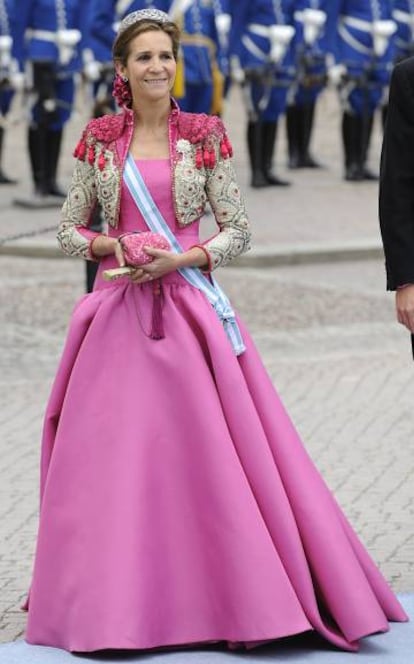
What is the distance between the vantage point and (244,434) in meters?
5.78

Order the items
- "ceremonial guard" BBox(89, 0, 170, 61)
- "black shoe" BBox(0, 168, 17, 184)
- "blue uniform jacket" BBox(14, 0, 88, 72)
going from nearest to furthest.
→ "ceremonial guard" BBox(89, 0, 170, 61) < "blue uniform jacket" BBox(14, 0, 88, 72) < "black shoe" BBox(0, 168, 17, 184)

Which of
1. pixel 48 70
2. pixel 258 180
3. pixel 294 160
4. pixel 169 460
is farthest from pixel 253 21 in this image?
pixel 169 460

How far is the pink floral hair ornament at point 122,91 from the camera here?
5.93m

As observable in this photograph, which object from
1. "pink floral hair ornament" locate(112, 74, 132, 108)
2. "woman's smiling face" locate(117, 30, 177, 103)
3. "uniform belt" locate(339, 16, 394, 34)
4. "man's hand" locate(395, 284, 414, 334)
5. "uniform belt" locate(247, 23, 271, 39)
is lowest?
"uniform belt" locate(339, 16, 394, 34)

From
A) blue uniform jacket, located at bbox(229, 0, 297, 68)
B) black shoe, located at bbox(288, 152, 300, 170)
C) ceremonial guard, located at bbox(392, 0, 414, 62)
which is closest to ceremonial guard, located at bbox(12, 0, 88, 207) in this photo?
blue uniform jacket, located at bbox(229, 0, 297, 68)

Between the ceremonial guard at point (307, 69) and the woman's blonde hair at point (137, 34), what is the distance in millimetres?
11928

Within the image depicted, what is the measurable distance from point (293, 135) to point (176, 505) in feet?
46.3

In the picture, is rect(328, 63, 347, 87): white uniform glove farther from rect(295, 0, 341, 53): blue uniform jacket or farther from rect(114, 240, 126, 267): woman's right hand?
rect(114, 240, 126, 267): woman's right hand

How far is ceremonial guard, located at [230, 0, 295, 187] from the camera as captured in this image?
680 inches

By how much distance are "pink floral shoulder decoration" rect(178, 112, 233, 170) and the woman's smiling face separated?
0.12 meters

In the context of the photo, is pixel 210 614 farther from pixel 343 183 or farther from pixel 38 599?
pixel 343 183

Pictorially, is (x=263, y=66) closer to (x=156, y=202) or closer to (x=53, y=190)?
(x=53, y=190)

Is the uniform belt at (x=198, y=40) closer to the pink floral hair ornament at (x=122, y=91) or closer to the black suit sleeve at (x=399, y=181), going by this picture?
the pink floral hair ornament at (x=122, y=91)

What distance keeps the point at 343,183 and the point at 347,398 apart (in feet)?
29.2
